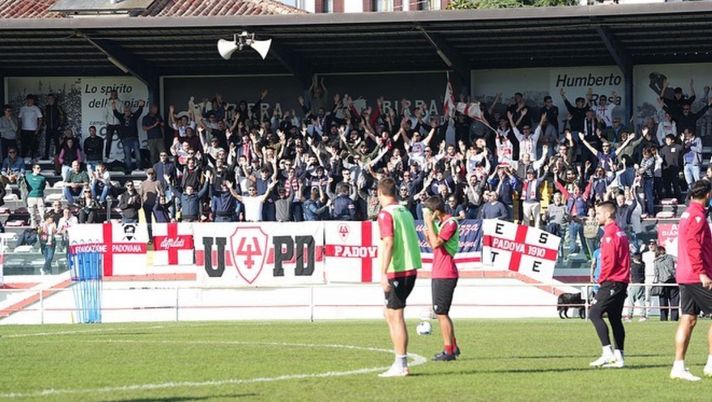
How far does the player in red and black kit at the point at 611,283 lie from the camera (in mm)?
13766

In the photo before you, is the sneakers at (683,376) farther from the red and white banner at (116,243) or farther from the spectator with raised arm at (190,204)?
the spectator with raised arm at (190,204)

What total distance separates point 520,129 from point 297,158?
577cm

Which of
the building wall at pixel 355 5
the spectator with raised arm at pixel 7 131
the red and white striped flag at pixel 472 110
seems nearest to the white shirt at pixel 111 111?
the spectator with raised arm at pixel 7 131

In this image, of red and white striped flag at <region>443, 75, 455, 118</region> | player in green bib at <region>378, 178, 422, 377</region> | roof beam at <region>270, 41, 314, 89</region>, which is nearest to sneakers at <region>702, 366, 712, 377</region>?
player in green bib at <region>378, 178, 422, 377</region>

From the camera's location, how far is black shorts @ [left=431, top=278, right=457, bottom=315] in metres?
14.3

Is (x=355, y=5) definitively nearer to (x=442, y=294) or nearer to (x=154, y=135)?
(x=154, y=135)

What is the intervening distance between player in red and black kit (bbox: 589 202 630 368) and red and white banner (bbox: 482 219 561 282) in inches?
566

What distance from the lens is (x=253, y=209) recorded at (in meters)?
32.0

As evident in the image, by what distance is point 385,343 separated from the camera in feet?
56.7

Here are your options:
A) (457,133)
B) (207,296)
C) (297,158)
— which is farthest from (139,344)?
(457,133)

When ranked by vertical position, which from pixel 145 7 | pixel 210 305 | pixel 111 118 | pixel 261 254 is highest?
pixel 145 7

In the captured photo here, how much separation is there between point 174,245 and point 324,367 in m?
16.5

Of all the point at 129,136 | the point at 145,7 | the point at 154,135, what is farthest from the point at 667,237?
the point at 145,7

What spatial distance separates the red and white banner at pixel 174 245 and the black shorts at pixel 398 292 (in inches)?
681
